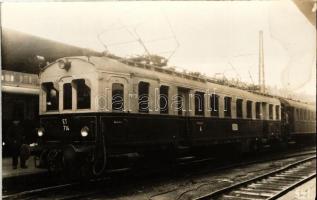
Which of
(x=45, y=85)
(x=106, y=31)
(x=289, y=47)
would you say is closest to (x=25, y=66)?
(x=45, y=85)

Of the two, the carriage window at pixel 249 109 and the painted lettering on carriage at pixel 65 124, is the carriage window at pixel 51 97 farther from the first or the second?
the carriage window at pixel 249 109

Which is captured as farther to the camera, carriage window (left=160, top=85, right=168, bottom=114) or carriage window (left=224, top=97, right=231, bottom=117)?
carriage window (left=224, top=97, right=231, bottom=117)

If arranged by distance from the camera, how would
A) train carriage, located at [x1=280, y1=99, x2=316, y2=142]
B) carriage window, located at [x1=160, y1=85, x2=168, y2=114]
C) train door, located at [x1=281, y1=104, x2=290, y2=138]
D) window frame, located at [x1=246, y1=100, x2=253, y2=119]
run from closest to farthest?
carriage window, located at [x1=160, y1=85, x2=168, y2=114] → window frame, located at [x1=246, y1=100, x2=253, y2=119] → train door, located at [x1=281, y1=104, x2=290, y2=138] → train carriage, located at [x1=280, y1=99, x2=316, y2=142]

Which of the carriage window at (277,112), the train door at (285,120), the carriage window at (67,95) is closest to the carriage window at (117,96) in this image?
the carriage window at (67,95)

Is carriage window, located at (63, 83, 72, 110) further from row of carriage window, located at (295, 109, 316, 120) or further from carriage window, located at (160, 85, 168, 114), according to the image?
row of carriage window, located at (295, 109, 316, 120)

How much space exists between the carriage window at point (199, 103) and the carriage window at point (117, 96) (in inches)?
114

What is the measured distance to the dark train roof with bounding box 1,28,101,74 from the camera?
8762 millimetres

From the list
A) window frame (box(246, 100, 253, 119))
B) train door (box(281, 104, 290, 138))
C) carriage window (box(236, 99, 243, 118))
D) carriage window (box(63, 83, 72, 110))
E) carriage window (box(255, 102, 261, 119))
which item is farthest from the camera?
train door (box(281, 104, 290, 138))

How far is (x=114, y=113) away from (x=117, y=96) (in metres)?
0.43

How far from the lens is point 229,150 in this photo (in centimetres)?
1406

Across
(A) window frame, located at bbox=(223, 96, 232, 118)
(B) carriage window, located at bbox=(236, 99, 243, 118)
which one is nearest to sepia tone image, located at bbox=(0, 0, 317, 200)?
(A) window frame, located at bbox=(223, 96, 232, 118)

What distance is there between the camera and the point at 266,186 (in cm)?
977

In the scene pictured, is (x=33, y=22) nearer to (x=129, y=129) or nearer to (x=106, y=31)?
(x=106, y=31)

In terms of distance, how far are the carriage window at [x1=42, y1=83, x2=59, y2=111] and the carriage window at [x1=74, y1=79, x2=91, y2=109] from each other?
0.71 m
